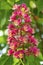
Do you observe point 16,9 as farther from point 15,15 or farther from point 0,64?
point 0,64

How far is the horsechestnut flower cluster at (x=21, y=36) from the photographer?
1.13 metres

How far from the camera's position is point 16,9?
120 cm

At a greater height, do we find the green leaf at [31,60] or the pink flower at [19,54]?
the pink flower at [19,54]

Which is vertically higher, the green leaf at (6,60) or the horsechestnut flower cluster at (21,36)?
the horsechestnut flower cluster at (21,36)

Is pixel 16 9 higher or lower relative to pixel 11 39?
higher

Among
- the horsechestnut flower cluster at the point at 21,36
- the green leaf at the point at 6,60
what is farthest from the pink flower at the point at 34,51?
the green leaf at the point at 6,60

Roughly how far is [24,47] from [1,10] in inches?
10.6

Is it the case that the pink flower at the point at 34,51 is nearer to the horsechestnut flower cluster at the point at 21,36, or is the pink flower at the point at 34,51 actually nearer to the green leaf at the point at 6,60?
the horsechestnut flower cluster at the point at 21,36

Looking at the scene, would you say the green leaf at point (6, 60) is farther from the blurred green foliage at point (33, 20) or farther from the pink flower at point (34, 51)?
the pink flower at point (34, 51)

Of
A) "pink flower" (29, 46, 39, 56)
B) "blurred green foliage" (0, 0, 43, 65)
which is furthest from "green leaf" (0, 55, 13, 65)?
"pink flower" (29, 46, 39, 56)

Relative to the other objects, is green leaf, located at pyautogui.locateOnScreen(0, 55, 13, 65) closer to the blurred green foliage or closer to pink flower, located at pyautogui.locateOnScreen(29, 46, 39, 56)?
the blurred green foliage

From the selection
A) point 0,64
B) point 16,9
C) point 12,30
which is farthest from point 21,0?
point 0,64

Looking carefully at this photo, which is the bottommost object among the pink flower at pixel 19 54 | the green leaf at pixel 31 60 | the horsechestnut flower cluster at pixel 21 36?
the green leaf at pixel 31 60

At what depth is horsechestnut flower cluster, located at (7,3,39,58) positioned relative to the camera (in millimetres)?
1129
